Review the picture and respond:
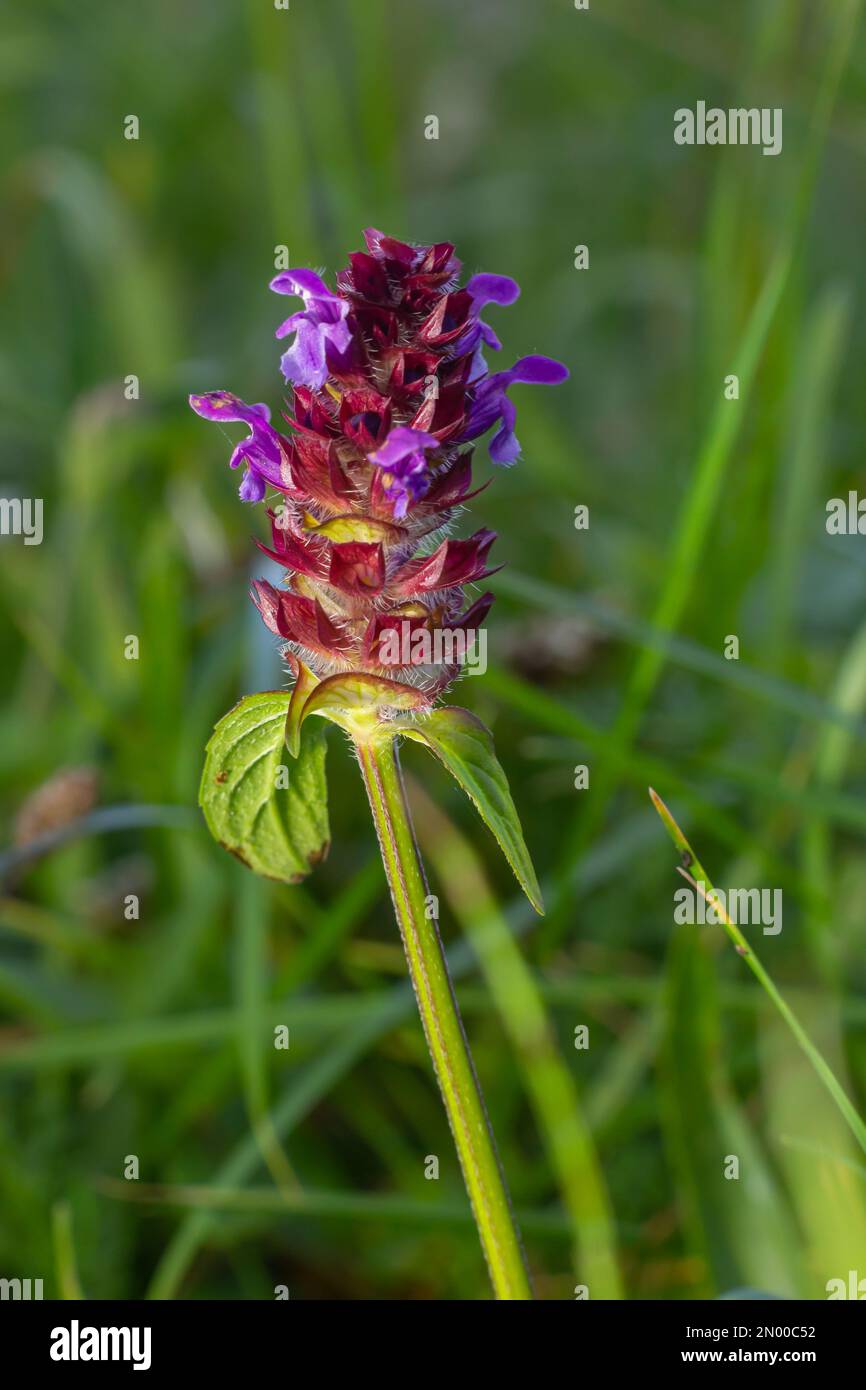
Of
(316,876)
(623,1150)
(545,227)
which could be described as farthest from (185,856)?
(545,227)

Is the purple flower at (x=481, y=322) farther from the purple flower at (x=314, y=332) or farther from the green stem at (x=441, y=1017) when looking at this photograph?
the green stem at (x=441, y=1017)

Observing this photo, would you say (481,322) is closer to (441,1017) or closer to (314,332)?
(314,332)

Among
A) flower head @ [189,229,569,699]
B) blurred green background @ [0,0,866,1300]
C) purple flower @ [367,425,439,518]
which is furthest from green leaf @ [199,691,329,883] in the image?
blurred green background @ [0,0,866,1300]

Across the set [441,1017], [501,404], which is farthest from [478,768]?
[501,404]

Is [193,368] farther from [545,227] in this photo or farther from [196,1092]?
[545,227]

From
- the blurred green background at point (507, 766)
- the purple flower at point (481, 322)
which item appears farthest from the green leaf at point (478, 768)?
the blurred green background at point (507, 766)

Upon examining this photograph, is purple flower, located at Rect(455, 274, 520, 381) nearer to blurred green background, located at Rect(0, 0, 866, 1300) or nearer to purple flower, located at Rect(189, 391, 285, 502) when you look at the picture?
purple flower, located at Rect(189, 391, 285, 502)
